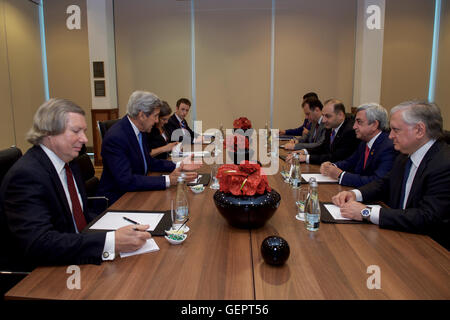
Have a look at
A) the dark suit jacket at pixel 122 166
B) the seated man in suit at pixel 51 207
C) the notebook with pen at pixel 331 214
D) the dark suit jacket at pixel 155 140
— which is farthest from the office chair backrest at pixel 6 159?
the dark suit jacket at pixel 155 140

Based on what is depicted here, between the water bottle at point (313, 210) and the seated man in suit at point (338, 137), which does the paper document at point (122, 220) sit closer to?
the water bottle at point (313, 210)

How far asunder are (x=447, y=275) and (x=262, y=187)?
77 cm

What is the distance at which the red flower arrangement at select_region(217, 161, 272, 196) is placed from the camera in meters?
1.56

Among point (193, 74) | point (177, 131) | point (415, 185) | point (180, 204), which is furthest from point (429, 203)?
point (193, 74)

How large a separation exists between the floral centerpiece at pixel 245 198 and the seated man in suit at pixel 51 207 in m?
0.39

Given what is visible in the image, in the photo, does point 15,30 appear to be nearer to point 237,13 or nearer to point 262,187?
point 237,13

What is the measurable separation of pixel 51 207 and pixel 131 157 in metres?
1.11


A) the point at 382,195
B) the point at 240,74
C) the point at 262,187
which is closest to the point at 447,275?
the point at 262,187

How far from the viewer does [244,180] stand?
157cm

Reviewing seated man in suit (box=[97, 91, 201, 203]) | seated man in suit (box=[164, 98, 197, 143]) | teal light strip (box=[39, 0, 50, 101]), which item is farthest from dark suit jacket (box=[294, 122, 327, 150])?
teal light strip (box=[39, 0, 50, 101])

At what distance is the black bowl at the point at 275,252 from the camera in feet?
4.16

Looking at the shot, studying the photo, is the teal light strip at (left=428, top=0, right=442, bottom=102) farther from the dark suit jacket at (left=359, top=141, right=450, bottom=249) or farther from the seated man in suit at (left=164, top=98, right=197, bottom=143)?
the dark suit jacket at (left=359, top=141, right=450, bottom=249)

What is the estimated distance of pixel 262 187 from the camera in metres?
1.59

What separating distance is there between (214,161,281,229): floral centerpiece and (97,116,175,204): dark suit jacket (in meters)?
0.83
